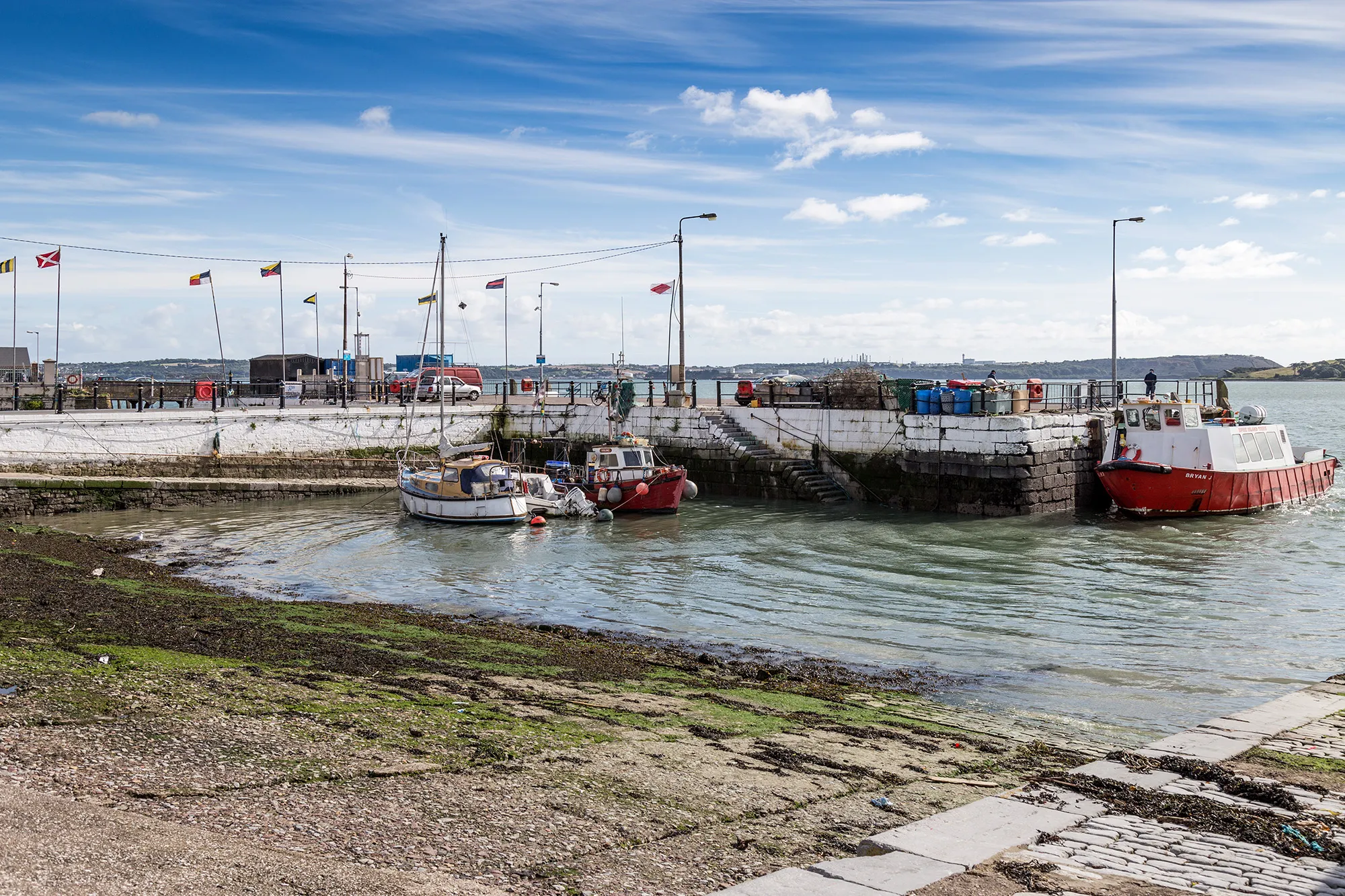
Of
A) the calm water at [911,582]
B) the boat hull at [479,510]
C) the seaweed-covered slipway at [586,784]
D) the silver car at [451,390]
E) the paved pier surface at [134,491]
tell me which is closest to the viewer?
the seaweed-covered slipway at [586,784]

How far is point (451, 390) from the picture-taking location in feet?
181

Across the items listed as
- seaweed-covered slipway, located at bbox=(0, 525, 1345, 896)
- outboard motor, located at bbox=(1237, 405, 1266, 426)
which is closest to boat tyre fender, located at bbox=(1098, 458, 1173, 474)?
outboard motor, located at bbox=(1237, 405, 1266, 426)

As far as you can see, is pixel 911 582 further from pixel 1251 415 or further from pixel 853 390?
pixel 1251 415

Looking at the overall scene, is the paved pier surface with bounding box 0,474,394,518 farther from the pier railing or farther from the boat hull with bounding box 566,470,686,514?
the boat hull with bounding box 566,470,686,514

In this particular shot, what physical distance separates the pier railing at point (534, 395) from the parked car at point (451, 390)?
0.12 metres

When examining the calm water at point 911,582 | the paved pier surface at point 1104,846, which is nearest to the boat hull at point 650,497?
the calm water at point 911,582

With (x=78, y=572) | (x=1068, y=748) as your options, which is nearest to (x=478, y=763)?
(x=1068, y=748)

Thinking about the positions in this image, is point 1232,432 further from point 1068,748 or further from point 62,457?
point 62,457

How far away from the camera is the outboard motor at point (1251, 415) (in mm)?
36750

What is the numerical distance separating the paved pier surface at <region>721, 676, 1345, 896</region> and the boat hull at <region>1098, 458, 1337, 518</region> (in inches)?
965

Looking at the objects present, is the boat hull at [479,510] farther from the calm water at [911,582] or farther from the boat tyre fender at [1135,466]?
the boat tyre fender at [1135,466]

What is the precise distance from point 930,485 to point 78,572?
24.7 metres

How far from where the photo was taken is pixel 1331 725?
36.2ft

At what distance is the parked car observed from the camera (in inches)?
2006
